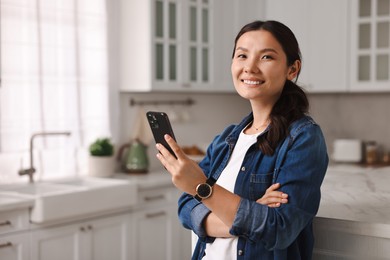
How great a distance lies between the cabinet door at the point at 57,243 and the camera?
322 cm

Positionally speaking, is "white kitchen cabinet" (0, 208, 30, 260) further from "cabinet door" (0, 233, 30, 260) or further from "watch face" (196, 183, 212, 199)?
"watch face" (196, 183, 212, 199)

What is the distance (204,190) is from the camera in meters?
1.45

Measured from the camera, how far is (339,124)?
201 inches

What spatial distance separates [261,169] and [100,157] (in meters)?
2.64

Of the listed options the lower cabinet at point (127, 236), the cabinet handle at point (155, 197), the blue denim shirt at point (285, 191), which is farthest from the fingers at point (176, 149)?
the cabinet handle at point (155, 197)

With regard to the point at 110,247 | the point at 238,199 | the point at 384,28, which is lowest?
the point at 110,247

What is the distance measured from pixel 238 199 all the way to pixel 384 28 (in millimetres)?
3460

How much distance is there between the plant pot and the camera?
409cm

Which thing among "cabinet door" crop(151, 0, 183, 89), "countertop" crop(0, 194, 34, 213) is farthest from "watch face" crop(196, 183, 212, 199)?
"cabinet door" crop(151, 0, 183, 89)

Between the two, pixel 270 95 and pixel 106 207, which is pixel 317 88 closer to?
pixel 106 207

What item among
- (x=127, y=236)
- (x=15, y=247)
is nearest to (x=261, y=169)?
(x=15, y=247)

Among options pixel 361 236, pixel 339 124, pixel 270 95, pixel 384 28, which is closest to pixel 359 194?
pixel 361 236

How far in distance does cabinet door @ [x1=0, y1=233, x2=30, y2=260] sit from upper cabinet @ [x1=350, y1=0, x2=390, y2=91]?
8.79ft

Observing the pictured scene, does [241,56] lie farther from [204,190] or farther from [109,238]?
[109,238]
